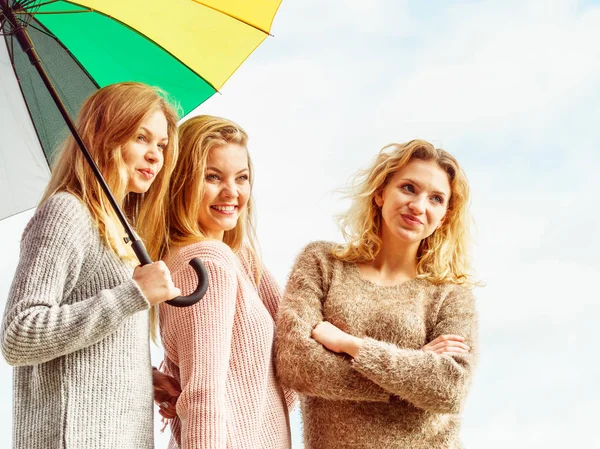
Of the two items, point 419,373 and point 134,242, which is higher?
point 134,242

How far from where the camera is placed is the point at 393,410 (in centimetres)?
279

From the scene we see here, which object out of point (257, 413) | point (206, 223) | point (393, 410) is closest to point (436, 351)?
point (393, 410)

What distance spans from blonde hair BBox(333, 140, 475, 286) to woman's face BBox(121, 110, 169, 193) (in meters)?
0.77

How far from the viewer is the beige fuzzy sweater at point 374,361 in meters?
2.69

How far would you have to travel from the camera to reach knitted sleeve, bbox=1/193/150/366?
7.05 feet

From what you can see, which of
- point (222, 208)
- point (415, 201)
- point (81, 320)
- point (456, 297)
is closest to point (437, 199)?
point (415, 201)

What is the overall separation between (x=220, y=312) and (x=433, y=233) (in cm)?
95

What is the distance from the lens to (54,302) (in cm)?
219

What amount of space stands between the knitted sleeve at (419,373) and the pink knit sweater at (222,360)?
326mm

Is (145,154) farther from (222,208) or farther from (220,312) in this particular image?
(220,312)

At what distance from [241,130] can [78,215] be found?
2.81 ft

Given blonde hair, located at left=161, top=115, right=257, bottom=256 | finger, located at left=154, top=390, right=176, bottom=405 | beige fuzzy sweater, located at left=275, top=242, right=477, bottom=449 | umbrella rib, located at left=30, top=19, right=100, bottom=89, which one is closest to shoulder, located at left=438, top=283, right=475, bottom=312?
beige fuzzy sweater, located at left=275, top=242, right=477, bottom=449

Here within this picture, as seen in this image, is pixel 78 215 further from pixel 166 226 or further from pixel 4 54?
pixel 4 54

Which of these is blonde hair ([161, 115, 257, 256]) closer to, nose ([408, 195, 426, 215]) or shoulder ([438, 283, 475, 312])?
nose ([408, 195, 426, 215])
